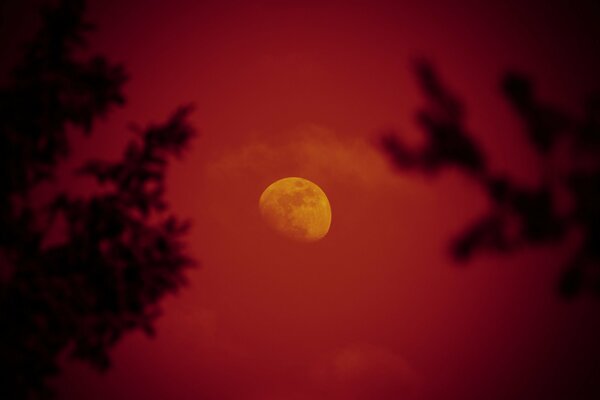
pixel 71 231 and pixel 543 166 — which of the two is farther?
pixel 543 166

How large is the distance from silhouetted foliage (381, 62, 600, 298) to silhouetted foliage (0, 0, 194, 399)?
8.13ft

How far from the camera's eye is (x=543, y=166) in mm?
3609

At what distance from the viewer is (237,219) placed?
4.07 metres

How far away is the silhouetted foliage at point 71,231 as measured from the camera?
279 cm

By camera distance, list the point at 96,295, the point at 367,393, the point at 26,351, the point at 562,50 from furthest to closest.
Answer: the point at 367,393 → the point at 562,50 → the point at 96,295 → the point at 26,351

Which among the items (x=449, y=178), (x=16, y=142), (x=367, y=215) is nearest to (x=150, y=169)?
(x=16, y=142)

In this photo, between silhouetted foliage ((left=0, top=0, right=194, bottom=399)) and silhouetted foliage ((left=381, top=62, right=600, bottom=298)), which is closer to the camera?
silhouetted foliage ((left=0, top=0, right=194, bottom=399))

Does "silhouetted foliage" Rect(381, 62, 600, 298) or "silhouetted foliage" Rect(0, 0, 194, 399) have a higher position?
"silhouetted foliage" Rect(381, 62, 600, 298)

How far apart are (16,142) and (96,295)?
1370 mm

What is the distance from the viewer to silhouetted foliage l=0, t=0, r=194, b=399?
2.79 m

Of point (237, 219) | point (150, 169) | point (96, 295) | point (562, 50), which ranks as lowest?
point (96, 295)

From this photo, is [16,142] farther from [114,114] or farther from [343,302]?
[343,302]

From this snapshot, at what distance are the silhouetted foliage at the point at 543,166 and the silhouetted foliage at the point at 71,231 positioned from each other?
2477 mm

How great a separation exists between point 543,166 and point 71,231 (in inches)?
178
